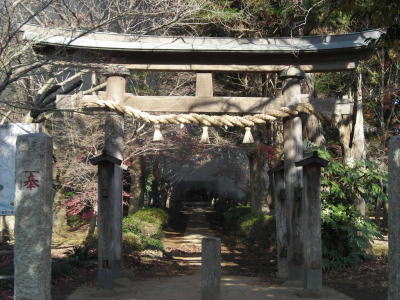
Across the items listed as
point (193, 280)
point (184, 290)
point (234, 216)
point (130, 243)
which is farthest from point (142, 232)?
point (234, 216)

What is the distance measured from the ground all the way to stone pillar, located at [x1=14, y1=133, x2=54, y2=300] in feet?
9.92

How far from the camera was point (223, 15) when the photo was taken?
1331 centimetres

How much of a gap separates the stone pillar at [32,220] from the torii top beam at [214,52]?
13.6 ft

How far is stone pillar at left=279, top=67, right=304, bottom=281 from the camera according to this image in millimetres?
9914

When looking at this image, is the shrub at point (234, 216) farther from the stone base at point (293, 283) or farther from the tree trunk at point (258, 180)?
the stone base at point (293, 283)

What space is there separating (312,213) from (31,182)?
550 centimetres

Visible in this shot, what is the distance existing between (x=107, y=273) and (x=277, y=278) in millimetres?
4164

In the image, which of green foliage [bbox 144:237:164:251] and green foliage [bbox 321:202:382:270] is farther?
green foliage [bbox 144:237:164:251]

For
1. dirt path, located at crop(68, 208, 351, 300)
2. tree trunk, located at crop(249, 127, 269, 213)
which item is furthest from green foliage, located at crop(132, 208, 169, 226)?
dirt path, located at crop(68, 208, 351, 300)

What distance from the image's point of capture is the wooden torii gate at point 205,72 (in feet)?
31.8

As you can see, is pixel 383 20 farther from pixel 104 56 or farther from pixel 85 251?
pixel 85 251

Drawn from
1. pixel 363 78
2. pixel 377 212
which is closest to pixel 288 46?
pixel 363 78

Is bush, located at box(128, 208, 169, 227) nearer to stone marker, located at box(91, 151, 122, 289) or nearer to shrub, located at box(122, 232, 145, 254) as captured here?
shrub, located at box(122, 232, 145, 254)

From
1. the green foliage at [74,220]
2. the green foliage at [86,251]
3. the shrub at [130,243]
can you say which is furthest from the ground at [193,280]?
the green foliage at [74,220]
